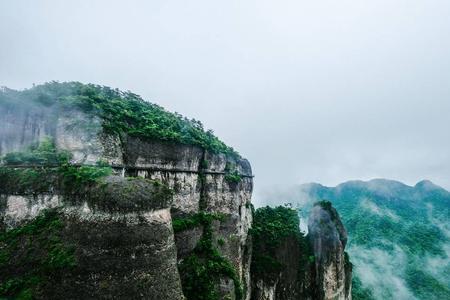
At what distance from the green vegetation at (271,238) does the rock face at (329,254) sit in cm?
127

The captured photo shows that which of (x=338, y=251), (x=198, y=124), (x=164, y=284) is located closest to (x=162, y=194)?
(x=164, y=284)

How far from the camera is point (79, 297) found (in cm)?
943

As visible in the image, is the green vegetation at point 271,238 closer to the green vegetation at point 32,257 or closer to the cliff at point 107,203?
the cliff at point 107,203

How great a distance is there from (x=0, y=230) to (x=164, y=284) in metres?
6.52

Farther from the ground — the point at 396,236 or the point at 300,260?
the point at 300,260

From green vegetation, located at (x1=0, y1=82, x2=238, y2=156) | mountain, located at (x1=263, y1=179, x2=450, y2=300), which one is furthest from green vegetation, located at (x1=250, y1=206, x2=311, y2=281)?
green vegetation, located at (x1=0, y1=82, x2=238, y2=156)

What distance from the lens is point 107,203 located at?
34.1ft

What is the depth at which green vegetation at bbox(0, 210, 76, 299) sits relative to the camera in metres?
9.41

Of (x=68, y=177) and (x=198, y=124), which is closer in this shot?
(x=68, y=177)

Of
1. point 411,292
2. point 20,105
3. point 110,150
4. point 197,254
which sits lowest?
point 411,292

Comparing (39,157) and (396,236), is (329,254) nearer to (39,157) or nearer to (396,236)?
(39,157)

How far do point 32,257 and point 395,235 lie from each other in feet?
191

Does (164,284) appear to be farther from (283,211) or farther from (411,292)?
(411,292)

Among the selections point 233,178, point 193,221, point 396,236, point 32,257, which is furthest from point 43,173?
point 396,236
